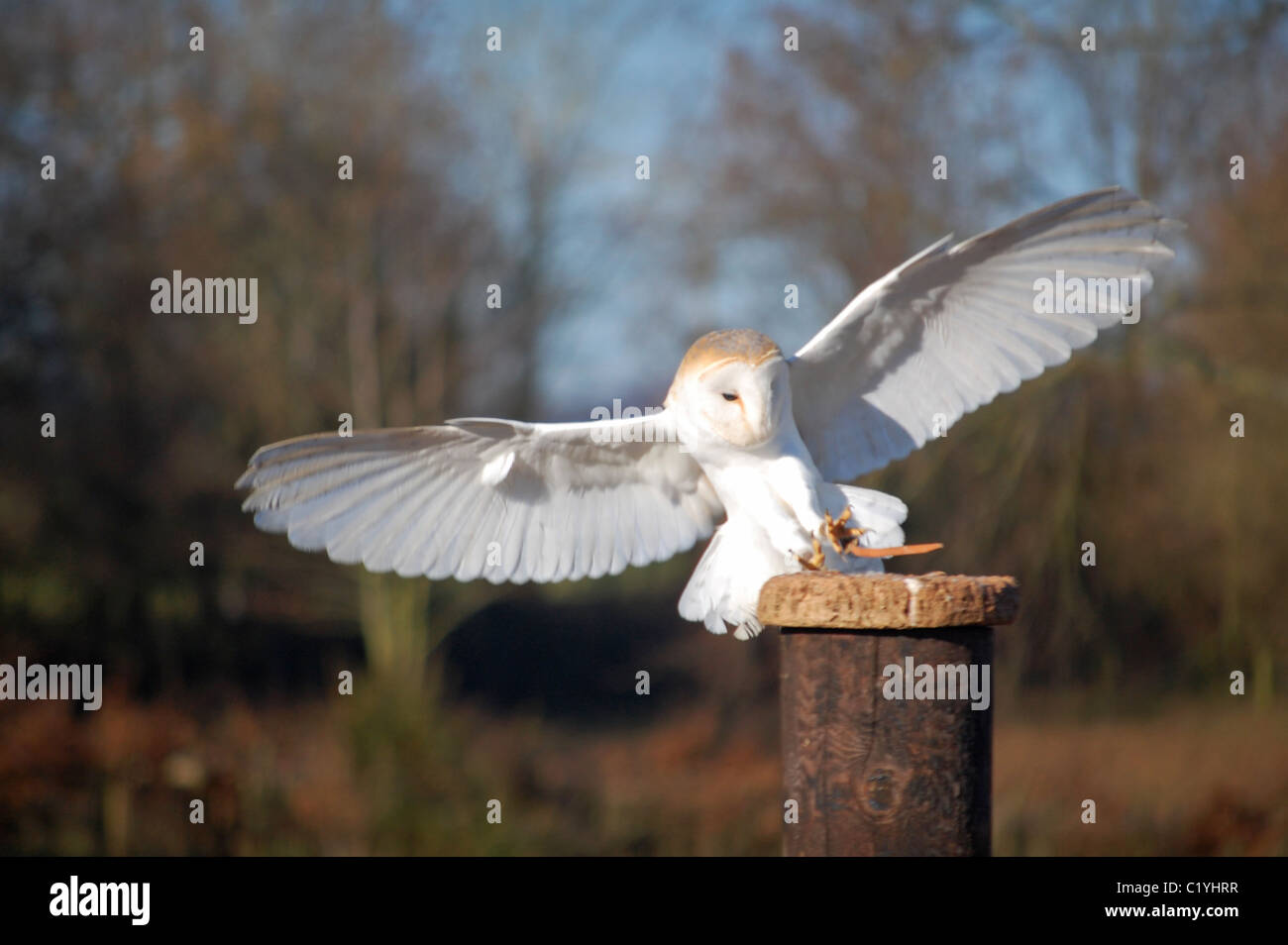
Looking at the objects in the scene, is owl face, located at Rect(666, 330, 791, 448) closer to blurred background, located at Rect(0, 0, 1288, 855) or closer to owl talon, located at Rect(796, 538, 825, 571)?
owl talon, located at Rect(796, 538, 825, 571)

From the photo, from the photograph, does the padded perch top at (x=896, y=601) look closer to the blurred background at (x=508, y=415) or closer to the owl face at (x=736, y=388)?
the owl face at (x=736, y=388)

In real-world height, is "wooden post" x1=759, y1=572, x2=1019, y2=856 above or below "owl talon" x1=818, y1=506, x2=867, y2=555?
below

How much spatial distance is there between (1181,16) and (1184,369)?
2107 mm

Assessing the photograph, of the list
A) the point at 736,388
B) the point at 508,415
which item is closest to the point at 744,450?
the point at 736,388

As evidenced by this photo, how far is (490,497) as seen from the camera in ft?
9.64

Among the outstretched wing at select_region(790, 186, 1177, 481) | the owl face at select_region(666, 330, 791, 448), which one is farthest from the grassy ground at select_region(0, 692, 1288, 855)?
the owl face at select_region(666, 330, 791, 448)

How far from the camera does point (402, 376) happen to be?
9664 mm

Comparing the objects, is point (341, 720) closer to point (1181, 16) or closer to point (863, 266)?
point (863, 266)

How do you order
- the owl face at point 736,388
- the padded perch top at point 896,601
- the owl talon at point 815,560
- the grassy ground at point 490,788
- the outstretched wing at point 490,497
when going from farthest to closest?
the grassy ground at point 490,788 < the outstretched wing at point 490,497 < the owl face at point 736,388 < the owl talon at point 815,560 < the padded perch top at point 896,601

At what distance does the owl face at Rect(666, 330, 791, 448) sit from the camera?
2441 millimetres

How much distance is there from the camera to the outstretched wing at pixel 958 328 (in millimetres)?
2785

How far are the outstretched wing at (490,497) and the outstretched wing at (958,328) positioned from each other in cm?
42

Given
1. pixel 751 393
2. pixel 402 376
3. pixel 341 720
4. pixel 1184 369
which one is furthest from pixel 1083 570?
pixel 402 376

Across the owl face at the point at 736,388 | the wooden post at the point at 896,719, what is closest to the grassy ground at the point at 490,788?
the owl face at the point at 736,388
